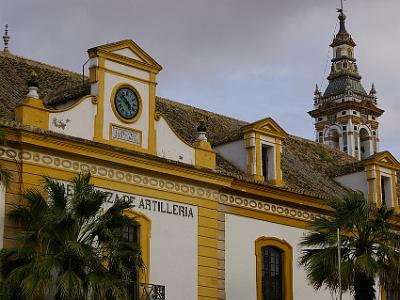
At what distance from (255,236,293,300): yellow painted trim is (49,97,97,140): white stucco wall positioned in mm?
7774

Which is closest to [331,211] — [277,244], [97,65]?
[277,244]

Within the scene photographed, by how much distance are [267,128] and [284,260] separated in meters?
4.73

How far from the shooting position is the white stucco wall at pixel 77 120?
28453mm

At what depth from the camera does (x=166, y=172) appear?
3059 centimetres

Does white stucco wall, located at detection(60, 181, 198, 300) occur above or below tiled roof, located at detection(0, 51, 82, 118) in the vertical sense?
below

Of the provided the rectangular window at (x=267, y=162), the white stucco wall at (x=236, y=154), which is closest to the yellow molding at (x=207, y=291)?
the white stucco wall at (x=236, y=154)

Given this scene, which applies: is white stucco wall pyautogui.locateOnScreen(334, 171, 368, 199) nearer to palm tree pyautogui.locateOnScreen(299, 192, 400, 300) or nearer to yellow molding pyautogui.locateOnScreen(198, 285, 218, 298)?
palm tree pyautogui.locateOnScreen(299, 192, 400, 300)

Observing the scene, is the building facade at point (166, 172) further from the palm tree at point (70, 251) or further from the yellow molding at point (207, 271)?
the palm tree at point (70, 251)

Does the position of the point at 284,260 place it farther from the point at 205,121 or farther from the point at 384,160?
the point at 384,160

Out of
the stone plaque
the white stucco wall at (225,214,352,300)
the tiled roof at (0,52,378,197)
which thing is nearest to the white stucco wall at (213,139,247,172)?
the tiled roof at (0,52,378,197)

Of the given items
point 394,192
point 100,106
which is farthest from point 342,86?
point 100,106

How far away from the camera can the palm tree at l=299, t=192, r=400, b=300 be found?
28.8m

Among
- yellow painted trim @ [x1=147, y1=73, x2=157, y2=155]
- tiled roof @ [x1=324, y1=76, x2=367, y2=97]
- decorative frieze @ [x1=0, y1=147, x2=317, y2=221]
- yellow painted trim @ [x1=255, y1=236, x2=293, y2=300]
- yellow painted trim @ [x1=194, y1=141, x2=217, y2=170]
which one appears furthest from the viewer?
tiled roof @ [x1=324, y1=76, x2=367, y2=97]

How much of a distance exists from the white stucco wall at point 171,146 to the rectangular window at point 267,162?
14.5ft
